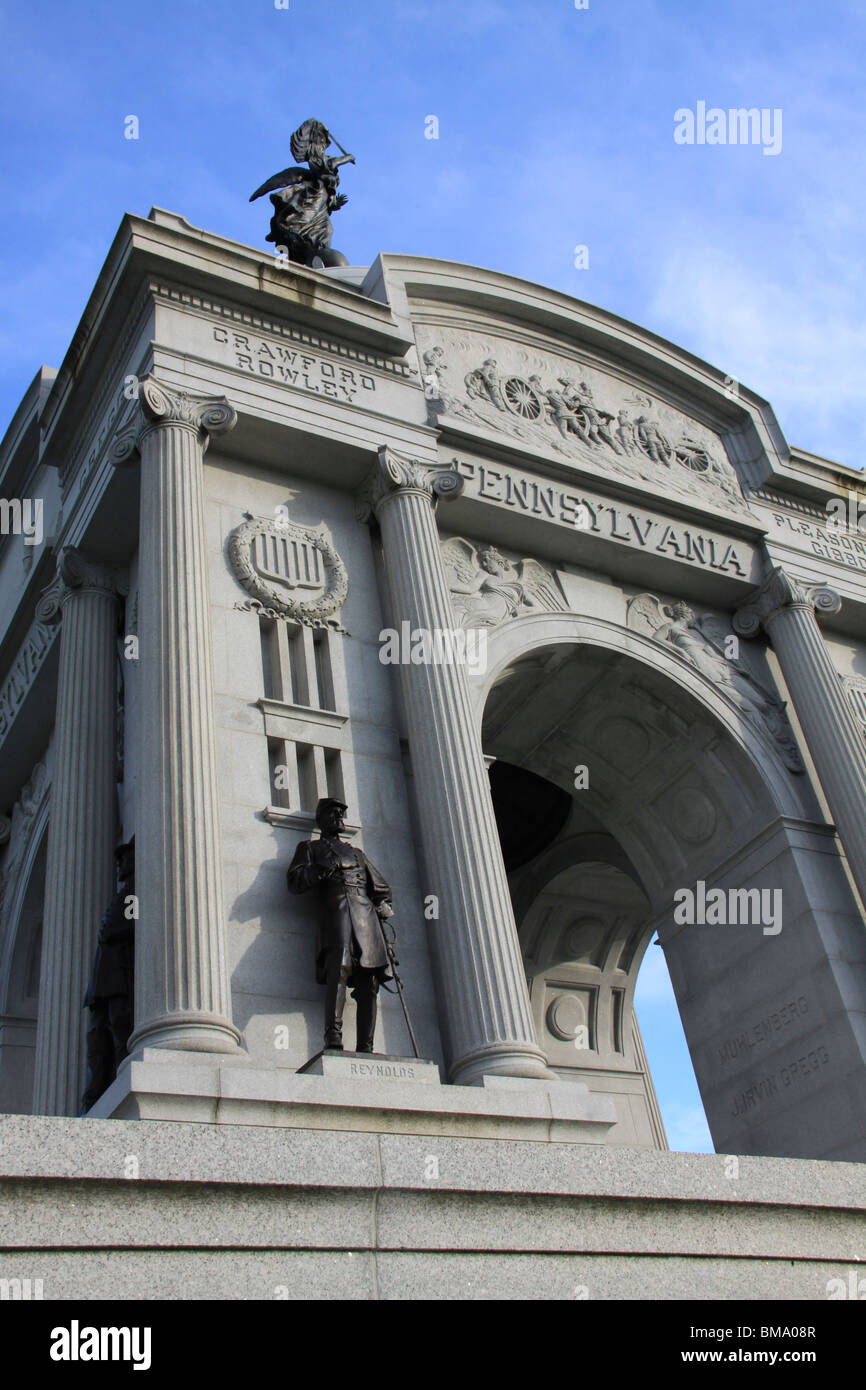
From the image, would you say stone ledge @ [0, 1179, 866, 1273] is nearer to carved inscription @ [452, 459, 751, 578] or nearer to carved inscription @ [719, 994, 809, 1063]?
carved inscription @ [719, 994, 809, 1063]

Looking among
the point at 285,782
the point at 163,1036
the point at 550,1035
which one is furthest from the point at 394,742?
the point at 550,1035

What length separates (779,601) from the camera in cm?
2180

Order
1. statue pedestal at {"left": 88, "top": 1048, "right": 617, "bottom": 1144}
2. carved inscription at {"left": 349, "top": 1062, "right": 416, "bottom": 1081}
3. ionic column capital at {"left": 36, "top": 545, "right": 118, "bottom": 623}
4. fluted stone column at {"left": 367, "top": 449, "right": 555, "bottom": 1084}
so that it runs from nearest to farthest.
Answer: statue pedestal at {"left": 88, "top": 1048, "right": 617, "bottom": 1144} < carved inscription at {"left": 349, "top": 1062, "right": 416, "bottom": 1081} < fluted stone column at {"left": 367, "top": 449, "right": 555, "bottom": 1084} < ionic column capital at {"left": 36, "top": 545, "right": 118, "bottom": 623}

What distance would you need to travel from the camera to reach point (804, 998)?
18.6 metres

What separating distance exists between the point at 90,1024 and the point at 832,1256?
26.0 ft

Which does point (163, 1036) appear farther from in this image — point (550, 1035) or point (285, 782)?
point (550, 1035)

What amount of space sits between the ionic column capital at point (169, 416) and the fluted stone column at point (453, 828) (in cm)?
248

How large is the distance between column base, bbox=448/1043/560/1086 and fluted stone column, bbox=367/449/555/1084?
0.04 feet

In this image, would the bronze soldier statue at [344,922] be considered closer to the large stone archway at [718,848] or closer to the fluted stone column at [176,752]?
the fluted stone column at [176,752]

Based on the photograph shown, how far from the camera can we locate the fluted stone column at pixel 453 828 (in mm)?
13609

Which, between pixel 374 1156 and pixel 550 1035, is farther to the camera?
pixel 550 1035

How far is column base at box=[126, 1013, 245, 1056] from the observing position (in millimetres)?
11664

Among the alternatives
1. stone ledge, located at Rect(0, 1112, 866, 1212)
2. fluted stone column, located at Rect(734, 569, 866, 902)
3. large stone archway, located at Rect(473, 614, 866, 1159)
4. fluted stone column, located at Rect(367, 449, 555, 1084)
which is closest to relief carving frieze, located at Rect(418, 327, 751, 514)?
fluted stone column, located at Rect(734, 569, 866, 902)
